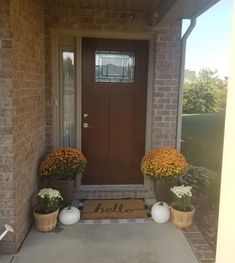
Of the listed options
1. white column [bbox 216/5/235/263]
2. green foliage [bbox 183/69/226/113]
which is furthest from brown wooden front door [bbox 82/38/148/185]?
white column [bbox 216/5/235/263]

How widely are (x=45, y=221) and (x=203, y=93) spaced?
5.01 m

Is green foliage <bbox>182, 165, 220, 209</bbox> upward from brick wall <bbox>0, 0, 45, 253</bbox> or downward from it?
downward

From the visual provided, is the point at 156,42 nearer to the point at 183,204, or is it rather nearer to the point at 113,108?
the point at 113,108

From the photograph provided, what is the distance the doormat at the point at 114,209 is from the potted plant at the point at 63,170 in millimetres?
313

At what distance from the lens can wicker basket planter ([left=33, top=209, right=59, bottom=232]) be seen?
3291 millimetres

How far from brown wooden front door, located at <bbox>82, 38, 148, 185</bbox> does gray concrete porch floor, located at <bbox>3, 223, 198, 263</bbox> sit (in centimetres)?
106

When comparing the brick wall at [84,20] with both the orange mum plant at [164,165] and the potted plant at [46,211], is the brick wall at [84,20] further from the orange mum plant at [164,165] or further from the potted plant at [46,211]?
the orange mum plant at [164,165]

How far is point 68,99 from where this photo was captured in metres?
4.27

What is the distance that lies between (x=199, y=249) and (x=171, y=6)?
249 centimetres

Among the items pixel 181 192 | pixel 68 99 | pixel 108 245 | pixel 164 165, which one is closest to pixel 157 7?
pixel 68 99

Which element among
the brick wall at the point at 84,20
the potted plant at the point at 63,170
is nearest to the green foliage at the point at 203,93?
the brick wall at the point at 84,20

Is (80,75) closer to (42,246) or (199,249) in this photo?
(42,246)

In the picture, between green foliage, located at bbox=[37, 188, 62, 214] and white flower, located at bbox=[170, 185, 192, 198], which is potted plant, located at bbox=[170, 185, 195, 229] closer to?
white flower, located at bbox=[170, 185, 192, 198]

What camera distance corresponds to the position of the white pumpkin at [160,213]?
11.8ft
